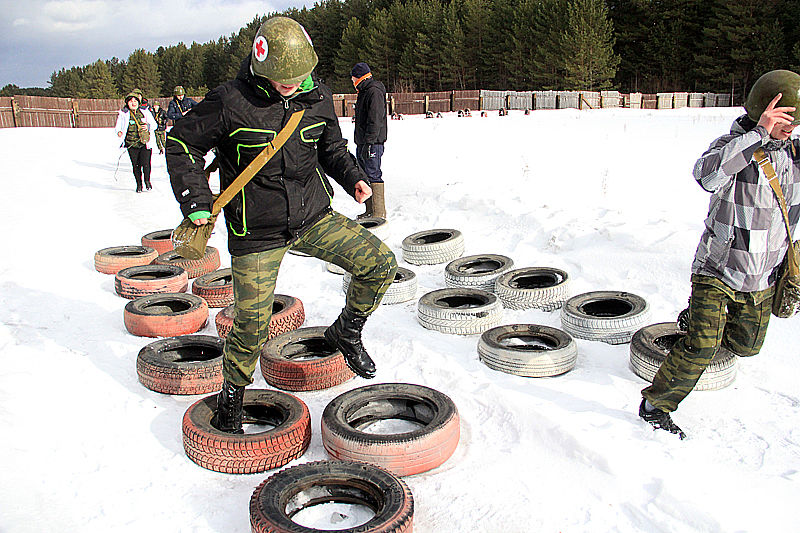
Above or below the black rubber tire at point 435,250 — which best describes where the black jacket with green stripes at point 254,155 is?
above

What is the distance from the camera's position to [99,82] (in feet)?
317

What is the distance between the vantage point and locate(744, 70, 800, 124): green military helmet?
10.7 feet

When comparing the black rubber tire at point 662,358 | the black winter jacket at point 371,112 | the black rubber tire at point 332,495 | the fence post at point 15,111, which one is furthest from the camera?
the fence post at point 15,111

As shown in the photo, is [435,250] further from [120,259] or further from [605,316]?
[120,259]

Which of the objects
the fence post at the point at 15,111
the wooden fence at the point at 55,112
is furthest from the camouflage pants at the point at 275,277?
the fence post at the point at 15,111

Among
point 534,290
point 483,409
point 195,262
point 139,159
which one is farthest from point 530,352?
point 139,159

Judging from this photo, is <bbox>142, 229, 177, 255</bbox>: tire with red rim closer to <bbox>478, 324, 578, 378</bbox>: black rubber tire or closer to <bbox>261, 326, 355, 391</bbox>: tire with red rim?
<bbox>261, 326, 355, 391</bbox>: tire with red rim

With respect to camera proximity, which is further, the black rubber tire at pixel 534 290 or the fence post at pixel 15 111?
the fence post at pixel 15 111

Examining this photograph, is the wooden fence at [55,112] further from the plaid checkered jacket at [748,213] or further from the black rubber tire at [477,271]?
the plaid checkered jacket at [748,213]

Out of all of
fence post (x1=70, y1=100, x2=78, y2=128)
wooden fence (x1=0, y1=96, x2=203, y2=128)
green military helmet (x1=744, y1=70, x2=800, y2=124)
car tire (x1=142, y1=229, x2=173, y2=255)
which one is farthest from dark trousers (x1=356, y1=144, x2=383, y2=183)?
fence post (x1=70, y1=100, x2=78, y2=128)

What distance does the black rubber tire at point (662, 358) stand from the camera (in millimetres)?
4312

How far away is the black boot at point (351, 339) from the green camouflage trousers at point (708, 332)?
1.82 metres

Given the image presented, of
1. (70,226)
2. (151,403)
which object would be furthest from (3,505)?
(70,226)

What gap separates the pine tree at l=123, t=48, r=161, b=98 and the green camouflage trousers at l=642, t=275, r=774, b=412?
112842 millimetres
